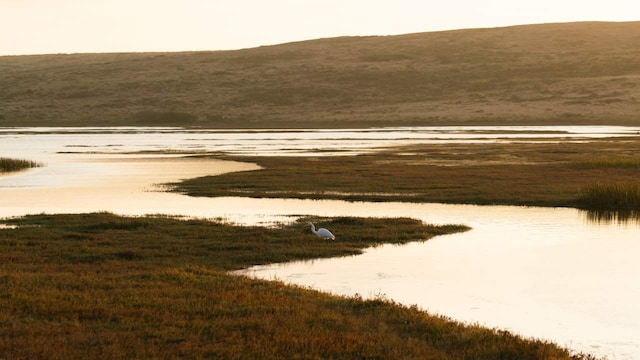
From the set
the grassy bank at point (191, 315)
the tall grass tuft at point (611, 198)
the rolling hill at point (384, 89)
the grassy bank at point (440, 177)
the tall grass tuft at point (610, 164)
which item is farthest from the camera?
the rolling hill at point (384, 89)

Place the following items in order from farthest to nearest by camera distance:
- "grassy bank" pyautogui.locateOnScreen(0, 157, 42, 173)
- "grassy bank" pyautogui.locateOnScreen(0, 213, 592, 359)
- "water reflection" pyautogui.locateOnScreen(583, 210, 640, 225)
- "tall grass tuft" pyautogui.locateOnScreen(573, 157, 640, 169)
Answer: "grassy bank" pyautogui.locateOnScreen(0, 157, 42, 173) < "tall grass tuft" pyautogui.locateOnScreen(573, 157, 640, 169) < "water reflection" pyautogui.locateOnScreen(583, 210, 640, 225) < "grassy bank" pyautogui.locateOnScreen(0, 213, 592, 359)

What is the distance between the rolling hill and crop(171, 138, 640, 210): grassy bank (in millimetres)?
73608

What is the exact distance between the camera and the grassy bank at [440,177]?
130 ft

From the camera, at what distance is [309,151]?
7050cm

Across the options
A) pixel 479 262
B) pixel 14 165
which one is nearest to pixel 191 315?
pixel 479 262

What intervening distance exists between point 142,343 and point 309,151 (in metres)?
56.6

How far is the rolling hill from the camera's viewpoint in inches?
5630

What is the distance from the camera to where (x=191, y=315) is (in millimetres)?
16062

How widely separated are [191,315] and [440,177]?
106 feet

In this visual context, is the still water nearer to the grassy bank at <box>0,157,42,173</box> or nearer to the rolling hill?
the grassy bank at <box>0,157,42,173</box>

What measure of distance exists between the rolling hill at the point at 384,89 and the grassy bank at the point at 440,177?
73.6 metres

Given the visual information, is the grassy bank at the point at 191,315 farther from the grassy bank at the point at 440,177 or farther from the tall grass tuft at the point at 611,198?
the grassy bank at the point at 440,177

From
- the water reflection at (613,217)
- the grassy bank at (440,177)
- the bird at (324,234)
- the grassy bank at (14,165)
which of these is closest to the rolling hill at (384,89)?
the grassy bank at (440,177)

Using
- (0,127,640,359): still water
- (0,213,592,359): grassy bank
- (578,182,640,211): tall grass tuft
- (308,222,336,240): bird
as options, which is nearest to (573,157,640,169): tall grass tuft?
(578,182,640,211): tall grass tuft
